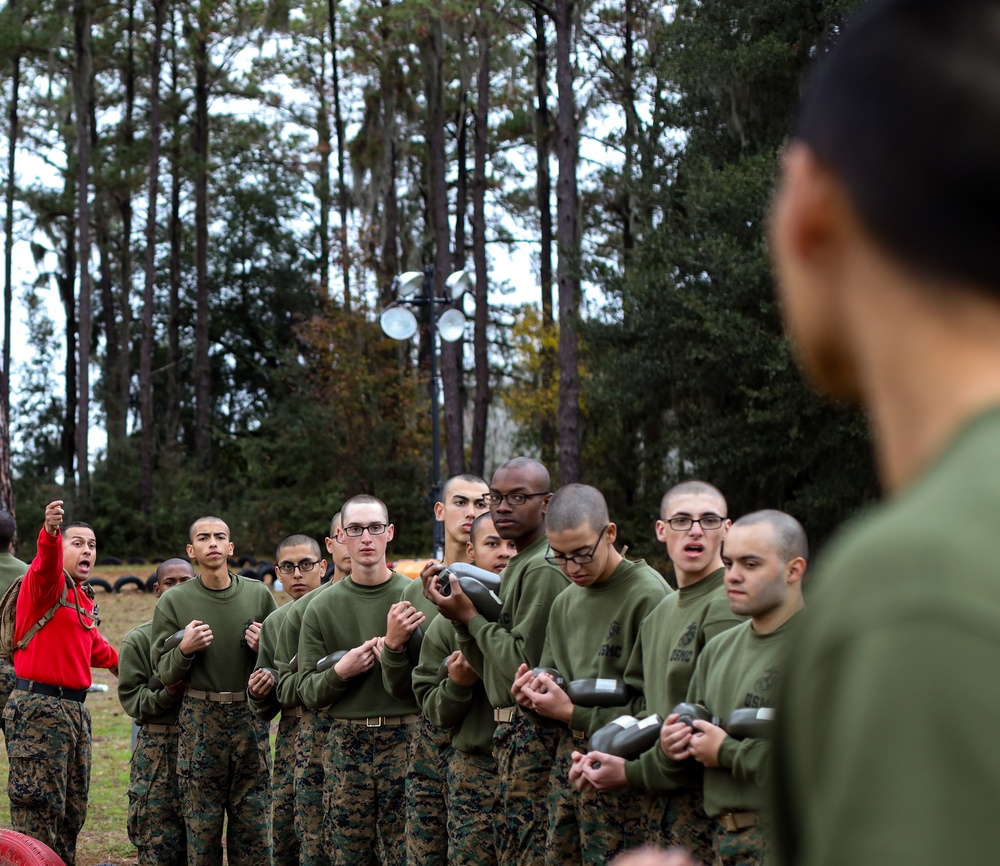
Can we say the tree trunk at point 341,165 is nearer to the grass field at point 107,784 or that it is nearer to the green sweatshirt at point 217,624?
the grass field at point 107,784

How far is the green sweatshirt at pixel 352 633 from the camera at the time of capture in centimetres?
760

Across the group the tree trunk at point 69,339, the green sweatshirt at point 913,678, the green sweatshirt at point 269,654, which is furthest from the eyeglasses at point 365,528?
the tree trunk at point 69,339

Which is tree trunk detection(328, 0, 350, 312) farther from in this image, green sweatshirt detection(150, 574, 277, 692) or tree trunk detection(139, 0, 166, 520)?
green sweatshirt detection(150, 574, 277, 692)

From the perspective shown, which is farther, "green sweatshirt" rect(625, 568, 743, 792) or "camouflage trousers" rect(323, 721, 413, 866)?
"camouflage trousers" rect(323, 721, 413, 866)

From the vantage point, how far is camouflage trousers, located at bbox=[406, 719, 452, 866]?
7016 mm

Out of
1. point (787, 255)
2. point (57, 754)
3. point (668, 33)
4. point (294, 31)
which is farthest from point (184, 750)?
point (294, 31)

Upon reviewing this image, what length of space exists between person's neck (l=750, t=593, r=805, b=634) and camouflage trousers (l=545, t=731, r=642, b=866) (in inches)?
41.7

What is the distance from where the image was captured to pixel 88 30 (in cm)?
3609

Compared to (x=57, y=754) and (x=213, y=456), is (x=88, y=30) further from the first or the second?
(x=57, y=754)

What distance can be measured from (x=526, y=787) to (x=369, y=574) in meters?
2.26

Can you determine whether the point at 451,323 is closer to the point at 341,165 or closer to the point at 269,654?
the point at 269,654

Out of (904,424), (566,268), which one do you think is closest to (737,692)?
(904,424)

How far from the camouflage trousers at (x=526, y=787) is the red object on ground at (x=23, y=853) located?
2671 millimetres

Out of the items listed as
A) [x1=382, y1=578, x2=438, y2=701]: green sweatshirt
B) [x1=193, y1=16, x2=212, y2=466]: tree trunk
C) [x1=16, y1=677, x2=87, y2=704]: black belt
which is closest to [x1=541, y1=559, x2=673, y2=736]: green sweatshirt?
[x1=382, y1=578, x2=438, y2=701]: green sweatshirt
